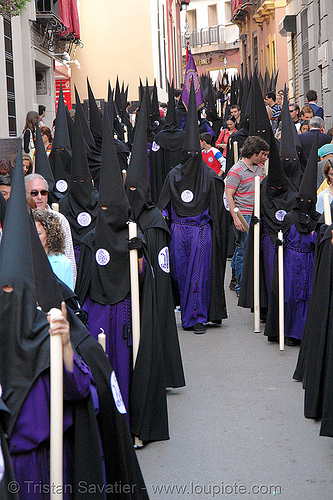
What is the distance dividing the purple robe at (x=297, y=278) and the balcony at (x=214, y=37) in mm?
57023

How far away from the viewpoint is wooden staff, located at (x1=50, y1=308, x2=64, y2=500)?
9.72ft

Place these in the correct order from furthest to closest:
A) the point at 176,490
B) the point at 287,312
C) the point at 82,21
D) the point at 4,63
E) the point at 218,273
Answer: the point at 82,21, the point at 4,63, the point at 218,273, the point at 287,312, the point at 176,490

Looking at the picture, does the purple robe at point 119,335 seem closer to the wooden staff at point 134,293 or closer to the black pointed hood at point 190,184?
the wooden staff at point 134,293

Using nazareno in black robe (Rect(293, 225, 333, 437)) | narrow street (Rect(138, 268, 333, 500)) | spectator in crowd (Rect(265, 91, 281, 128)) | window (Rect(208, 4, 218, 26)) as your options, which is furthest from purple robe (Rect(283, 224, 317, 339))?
window (Rect(208, 4, 218, 26))

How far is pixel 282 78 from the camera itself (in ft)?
115

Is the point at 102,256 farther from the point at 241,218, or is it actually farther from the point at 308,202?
the point at 241,218

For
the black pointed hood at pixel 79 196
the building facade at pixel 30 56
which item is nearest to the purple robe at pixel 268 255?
the black pointed hood at pixel 79 196

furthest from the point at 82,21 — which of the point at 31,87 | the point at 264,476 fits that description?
the point at 264,476

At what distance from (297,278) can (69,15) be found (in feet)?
68.4

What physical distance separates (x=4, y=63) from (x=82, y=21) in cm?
1603

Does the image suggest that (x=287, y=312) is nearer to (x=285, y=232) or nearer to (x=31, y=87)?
(x=285, y=232)

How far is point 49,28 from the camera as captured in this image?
2320cm

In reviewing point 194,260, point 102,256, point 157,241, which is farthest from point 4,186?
point 194,260

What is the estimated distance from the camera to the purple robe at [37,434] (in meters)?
3.12
